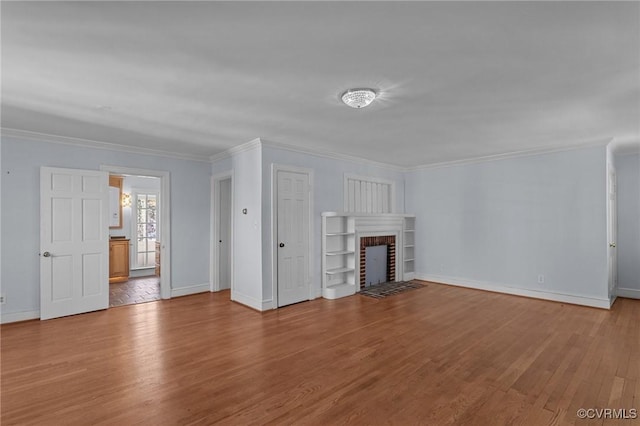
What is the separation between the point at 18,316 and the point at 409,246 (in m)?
6.63

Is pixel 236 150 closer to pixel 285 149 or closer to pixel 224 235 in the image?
pixel 285 149

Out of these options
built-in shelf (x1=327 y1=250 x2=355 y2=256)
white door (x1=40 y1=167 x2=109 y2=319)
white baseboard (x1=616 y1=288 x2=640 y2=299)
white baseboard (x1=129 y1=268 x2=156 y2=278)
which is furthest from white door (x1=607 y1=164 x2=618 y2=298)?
white baseboard (x1=129 y1=268 x2=156 y2=278)

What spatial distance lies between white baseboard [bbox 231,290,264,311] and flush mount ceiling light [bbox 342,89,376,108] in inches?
124

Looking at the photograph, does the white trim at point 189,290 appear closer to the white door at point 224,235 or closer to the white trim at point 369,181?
the white door at point 224,235

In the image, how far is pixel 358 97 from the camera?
294cm

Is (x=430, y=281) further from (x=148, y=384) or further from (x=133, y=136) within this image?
(x=133, y=136)

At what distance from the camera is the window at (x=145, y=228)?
7980mm

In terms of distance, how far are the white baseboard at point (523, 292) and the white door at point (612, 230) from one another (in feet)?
1.31

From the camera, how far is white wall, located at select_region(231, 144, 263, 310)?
15.8 feet

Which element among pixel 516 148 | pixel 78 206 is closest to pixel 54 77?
pixel 78 206

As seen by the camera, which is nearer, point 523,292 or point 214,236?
point 523,292

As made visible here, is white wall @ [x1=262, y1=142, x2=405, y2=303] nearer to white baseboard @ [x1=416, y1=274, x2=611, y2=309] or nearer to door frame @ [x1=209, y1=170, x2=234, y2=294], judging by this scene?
door frame @ [x1=209, y1=170, x2=234, y2=294]

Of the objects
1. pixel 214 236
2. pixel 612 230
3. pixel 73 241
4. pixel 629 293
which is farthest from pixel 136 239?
pixel 629 293

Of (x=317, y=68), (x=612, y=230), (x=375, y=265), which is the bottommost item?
(x=375, y=265)
